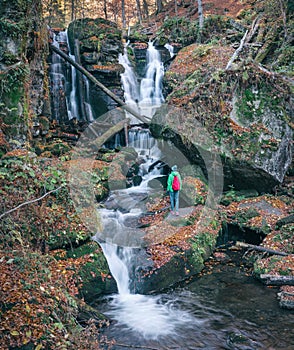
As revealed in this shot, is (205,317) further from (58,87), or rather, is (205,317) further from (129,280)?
(58,87)

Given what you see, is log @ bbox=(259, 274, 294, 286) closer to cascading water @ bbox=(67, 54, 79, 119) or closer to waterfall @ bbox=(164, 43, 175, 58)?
cascading water @ bbox=(67, 54, 79, 119)

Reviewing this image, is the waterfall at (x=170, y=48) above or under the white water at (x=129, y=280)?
above

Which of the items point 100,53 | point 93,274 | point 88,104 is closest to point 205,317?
point 93,274

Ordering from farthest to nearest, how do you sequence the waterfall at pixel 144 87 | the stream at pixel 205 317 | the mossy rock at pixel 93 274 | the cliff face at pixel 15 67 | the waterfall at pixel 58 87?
the waterfall at pixel 144 87 → the waterfall at pixel 58 87 → the cliff face at pixel 15 67 → the mossy rock at pixel 93 274 → the stream at pixel 205 317

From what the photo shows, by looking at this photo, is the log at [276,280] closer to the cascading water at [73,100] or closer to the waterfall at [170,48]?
the cascading water at [73,100]

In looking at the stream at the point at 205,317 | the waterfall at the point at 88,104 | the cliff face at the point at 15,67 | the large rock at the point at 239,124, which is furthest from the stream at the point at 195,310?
the waterfall at the point at 88,104

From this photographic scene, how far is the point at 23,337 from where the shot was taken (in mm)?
4711

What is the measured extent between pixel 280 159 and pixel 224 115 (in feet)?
9.37

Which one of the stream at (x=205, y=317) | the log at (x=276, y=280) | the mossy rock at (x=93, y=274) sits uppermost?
the mossy rock at (x=93, y=274)

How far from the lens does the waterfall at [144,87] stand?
69.5 ft

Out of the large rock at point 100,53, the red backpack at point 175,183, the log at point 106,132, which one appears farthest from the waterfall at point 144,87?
the red backpack at point 175,183

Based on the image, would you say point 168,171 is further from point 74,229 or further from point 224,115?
point 74,229

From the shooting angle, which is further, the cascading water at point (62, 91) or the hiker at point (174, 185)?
the cascading water at point (62, 91)

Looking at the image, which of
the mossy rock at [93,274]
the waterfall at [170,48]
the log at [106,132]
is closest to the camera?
the mossy rock at [93,274]
